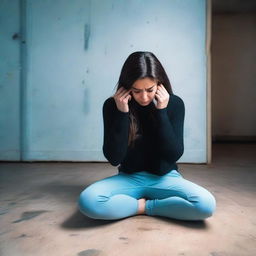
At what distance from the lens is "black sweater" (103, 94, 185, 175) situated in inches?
54.8

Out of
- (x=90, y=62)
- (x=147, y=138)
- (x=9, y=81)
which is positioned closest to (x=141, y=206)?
(x=147, y=138)

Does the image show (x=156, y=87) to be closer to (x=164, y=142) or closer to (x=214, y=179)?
(x=164, y=142)

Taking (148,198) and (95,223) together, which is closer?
(95,223)

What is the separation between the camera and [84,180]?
7.43 feet

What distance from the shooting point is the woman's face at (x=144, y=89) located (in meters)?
1.34

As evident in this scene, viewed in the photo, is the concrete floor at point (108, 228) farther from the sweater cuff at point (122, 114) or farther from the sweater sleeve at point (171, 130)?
the sweater cuff at point (122, 114)

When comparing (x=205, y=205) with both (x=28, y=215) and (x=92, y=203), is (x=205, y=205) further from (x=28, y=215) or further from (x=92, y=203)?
(x=28, y=215)

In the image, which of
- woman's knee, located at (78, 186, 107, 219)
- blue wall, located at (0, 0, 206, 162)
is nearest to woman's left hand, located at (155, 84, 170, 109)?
woman's knee, located at (78, 186, 107, 219)

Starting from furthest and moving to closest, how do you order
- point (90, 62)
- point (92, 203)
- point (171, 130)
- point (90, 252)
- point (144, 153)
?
point (90, 62)
point (144, 153)
point (171, 130)
point (92, 203)
point (90, 252)

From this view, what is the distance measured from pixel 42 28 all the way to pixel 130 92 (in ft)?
6.49

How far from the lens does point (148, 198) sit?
5.01ft

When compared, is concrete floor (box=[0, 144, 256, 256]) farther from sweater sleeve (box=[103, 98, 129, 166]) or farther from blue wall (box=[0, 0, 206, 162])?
blue wall (box=[0, 0, 206, 162])

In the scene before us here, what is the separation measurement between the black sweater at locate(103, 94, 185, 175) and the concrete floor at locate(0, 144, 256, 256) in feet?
0.89

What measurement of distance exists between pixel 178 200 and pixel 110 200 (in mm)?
304
